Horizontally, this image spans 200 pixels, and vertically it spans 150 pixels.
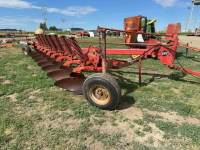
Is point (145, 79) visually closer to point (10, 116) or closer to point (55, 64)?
point (55, 64)

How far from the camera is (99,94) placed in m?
3.04

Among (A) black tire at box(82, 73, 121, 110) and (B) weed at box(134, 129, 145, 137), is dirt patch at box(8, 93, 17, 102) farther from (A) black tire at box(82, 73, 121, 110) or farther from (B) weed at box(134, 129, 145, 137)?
A: (B) weed at box(134, 129, 145, 137)

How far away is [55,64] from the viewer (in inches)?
210

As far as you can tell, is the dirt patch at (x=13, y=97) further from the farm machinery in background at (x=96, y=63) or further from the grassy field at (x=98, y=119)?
the farm machinery in background at (x=96, y=63)

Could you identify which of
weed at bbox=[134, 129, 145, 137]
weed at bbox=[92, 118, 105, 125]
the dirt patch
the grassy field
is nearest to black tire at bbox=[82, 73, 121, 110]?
the grassy field

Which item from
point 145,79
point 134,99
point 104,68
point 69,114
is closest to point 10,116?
point 69,114

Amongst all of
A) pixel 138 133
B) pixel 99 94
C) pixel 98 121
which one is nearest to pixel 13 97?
pixel 99 94

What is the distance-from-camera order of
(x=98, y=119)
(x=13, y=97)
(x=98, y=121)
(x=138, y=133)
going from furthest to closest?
(x=13, y=97)
(x=98, y=119)
(x=98, y=121)
(x=138, y=133)

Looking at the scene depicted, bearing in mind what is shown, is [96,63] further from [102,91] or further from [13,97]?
[13,97]

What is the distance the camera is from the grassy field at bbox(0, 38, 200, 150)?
7.26 ft

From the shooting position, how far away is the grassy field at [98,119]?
2213 mm

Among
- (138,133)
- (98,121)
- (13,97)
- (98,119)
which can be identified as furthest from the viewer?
(13,97)

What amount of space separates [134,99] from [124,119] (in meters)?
0.88

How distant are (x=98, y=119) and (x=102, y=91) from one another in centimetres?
56
